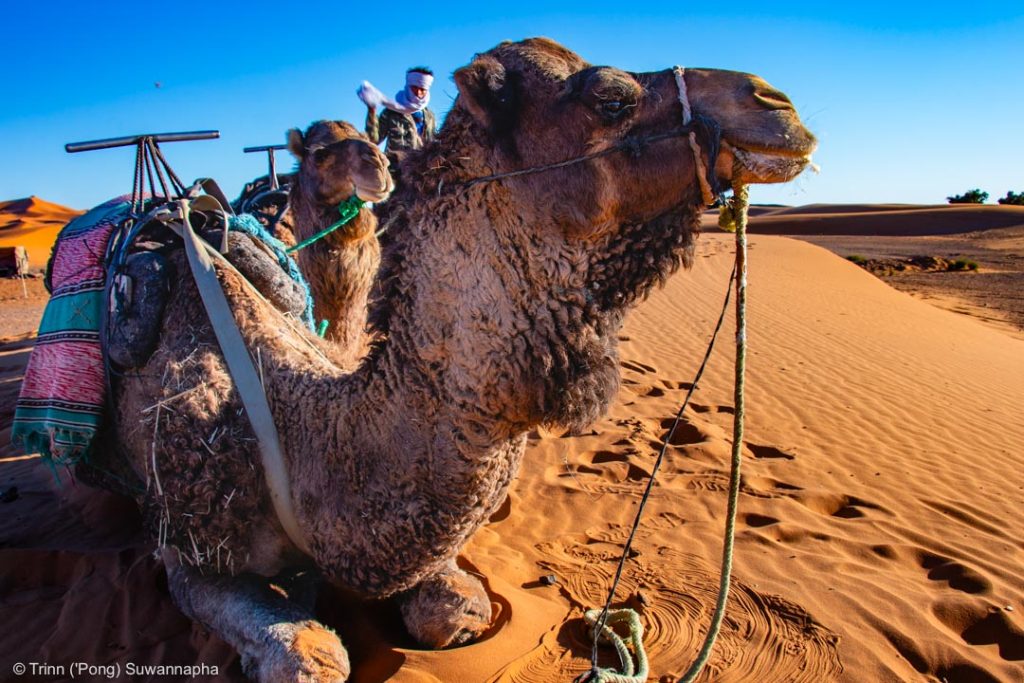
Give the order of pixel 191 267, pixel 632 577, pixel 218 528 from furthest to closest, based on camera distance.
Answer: pixel 632 577 → pixel 191 267 → pixel 218 528

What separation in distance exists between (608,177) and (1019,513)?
15.8 ft

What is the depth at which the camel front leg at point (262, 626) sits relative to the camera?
2320 mm

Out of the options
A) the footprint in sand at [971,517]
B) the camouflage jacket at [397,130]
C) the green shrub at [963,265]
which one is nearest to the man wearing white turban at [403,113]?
the camouflage jacket at [397,130]

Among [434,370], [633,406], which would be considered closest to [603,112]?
[434,370]

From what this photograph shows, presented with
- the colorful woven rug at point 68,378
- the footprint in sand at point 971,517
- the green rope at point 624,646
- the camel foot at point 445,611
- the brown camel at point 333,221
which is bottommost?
the footprint in sand at point 971,517

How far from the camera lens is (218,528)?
2686 millimetres

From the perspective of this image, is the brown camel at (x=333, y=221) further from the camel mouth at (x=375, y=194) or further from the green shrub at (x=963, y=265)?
the green shrub at (x=963, y=265)

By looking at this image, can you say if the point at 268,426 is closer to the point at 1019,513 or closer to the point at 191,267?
the point at 191,267

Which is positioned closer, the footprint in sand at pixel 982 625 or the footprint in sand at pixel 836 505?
the footprint in sand at pixel 982 625

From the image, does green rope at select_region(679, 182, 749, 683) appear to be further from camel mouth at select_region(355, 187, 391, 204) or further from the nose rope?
camel mouth at select_region(355, 187, 391, 204)

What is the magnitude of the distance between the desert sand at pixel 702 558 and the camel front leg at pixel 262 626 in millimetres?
286

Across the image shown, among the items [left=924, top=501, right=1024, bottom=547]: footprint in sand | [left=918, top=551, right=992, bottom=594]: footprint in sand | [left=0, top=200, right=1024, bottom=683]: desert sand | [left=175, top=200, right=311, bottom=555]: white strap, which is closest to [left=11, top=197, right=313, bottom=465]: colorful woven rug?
[left=175, top=200, right=311, bottom=555]: white strap

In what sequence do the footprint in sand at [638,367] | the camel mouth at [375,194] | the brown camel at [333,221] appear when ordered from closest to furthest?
1. the camel mouth at [375,194]
2. the brown camel at [333,221]
3. the footprint in sand at [638,367]

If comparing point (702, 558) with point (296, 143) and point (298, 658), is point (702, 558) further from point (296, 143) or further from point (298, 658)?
point (296, 143)
